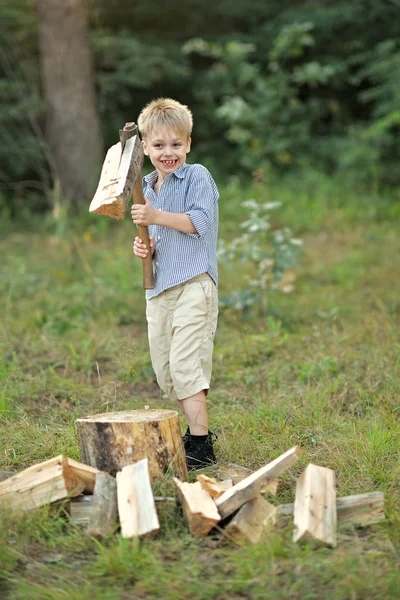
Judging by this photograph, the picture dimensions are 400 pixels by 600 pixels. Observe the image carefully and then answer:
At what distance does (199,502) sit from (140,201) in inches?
53.1

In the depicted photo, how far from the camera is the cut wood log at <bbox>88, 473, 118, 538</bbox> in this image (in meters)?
2.84

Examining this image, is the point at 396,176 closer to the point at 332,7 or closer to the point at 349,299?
the point at 332,7

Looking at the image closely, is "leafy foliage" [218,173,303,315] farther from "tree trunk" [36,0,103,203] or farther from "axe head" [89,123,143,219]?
"tree trunk" [36,0,103,203]

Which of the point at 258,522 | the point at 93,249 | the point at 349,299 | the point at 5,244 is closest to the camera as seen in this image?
the point at 258,522

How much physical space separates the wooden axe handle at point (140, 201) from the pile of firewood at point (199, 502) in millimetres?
922

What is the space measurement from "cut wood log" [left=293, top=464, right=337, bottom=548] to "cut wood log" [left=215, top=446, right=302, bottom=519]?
107 mm

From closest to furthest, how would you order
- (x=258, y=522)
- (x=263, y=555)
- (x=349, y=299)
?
(x=263, y=555) < (x=258, y=522) < (x=349, y=299)

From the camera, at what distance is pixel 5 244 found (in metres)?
8.99

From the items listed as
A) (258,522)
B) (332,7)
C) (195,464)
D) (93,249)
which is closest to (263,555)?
(258,522)

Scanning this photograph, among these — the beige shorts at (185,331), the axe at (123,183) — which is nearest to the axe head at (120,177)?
the axe at (123,183)

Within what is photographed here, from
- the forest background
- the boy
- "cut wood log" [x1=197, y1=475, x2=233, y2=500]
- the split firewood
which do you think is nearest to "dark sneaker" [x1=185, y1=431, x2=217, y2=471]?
the boy

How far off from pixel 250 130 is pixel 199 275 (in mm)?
8303

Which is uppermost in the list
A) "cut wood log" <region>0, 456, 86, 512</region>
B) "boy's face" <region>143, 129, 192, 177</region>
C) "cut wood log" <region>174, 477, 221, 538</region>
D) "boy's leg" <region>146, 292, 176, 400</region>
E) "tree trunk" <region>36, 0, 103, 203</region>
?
"tree trunk" <region>36, 0, 103, 203</region>

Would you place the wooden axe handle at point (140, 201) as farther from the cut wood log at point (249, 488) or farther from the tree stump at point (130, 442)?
the cut wood log at point (249, 488)
